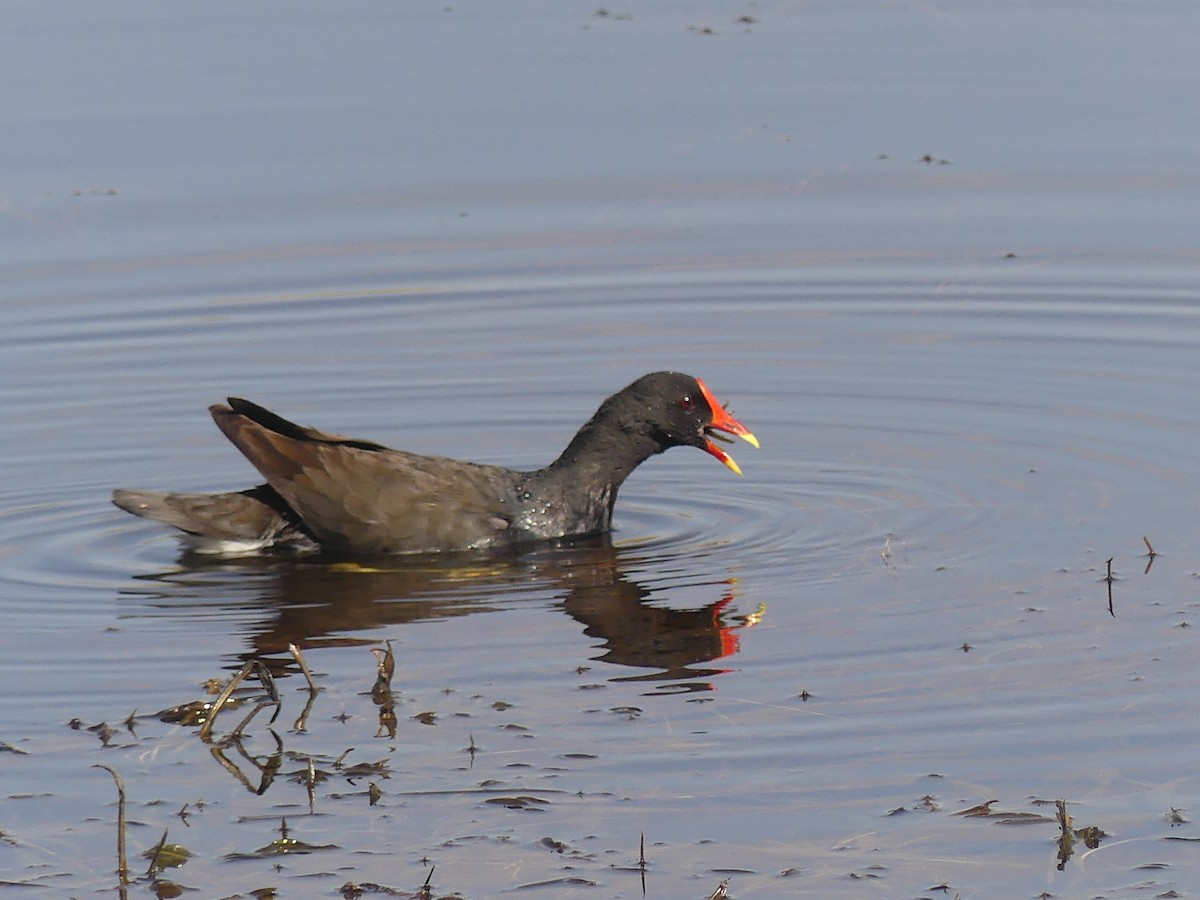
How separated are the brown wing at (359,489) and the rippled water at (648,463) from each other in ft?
0.54

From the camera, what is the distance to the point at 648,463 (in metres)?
11.2

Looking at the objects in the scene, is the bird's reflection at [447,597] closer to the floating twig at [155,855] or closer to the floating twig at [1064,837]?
the floating twig at [1064,837]

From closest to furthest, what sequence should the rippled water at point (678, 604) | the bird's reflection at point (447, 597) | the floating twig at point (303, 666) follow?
the rippled water at point (678, 604)
the floating twig at point (303, 666)
the bird's reflection at point (447, 597)

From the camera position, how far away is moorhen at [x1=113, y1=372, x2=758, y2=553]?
9453 mm

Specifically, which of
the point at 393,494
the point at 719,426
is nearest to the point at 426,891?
the point at 393,494

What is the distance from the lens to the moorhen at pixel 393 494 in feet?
31.0

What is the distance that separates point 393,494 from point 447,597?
887 millimetres

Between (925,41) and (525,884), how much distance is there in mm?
12533

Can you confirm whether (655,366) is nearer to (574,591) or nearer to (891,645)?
(574,591)

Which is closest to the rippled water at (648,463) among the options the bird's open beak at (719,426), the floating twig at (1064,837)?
the floating twig at (1064,837)

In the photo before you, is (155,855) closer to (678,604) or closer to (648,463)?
(678,604)

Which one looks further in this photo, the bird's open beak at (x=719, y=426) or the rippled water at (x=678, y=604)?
the bird's open beak at (x=719, y=426)

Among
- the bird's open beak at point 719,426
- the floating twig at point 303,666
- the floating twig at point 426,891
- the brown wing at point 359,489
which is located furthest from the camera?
the bird's open beak at point 719,426

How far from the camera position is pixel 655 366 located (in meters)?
12.0
